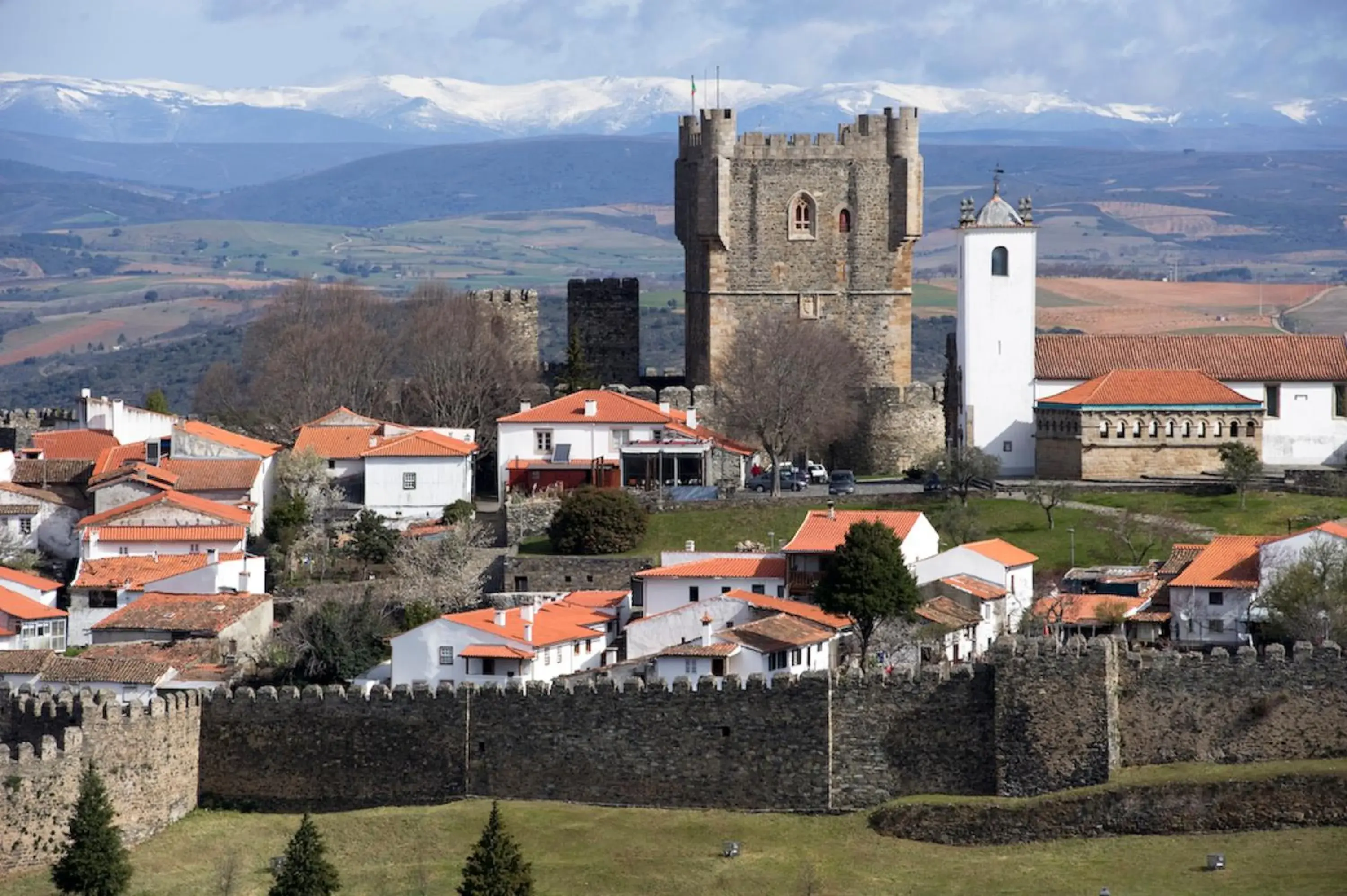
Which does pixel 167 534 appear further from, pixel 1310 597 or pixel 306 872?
pixel 1310 597

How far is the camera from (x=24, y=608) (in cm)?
6612

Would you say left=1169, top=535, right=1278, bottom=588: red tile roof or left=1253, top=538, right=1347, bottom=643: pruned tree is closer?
left=1253, top=538, right=1347, bottom=643: pruned tree

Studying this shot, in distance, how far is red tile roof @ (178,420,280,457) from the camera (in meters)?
77.2

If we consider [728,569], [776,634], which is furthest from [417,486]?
[776,634]

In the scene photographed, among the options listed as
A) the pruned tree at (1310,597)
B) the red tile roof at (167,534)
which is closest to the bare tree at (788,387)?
the red tile roof at (167,534)

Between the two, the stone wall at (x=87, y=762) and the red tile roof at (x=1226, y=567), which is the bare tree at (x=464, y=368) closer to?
the red tile roof at (x=1226, y=567)

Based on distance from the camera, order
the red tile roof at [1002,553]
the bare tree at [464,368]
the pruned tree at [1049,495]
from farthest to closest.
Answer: the bare tree at [464,368] < the pruned tree at [1049,495] < the red tile roof at [1002,553]

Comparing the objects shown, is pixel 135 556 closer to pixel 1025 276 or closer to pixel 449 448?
pixel 449 448

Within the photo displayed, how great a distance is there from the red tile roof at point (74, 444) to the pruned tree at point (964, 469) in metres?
20.2

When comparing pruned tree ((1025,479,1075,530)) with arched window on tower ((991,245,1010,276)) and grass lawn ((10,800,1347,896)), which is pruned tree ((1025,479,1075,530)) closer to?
arched window on tower ((991,245,1010,276))

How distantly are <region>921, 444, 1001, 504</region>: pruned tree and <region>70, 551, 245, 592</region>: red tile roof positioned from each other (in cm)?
1616

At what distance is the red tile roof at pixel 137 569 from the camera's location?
67938mm

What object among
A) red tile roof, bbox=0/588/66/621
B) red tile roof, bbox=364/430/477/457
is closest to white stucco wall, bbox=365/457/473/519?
red tile roof, bbox=364/430/477/457

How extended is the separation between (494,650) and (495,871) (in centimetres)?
1280
